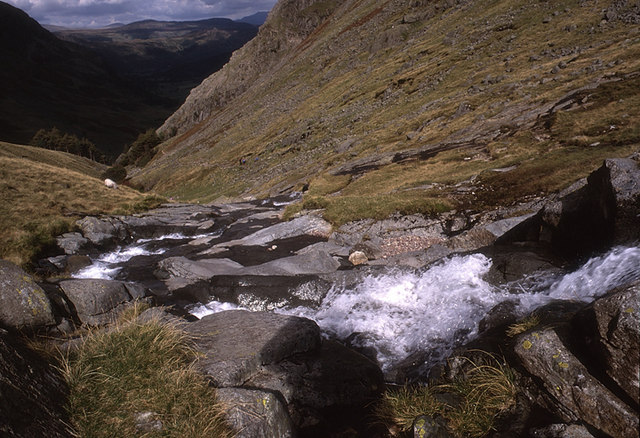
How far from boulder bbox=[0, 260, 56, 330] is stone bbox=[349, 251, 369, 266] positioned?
12.7 m

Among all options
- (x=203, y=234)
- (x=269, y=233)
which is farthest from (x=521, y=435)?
(x=203, y=234)

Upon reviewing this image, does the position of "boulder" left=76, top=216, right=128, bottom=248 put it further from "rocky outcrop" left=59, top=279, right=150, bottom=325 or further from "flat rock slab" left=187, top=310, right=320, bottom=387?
"flat rock slab" left=187, top=310, right=320, bottom=387

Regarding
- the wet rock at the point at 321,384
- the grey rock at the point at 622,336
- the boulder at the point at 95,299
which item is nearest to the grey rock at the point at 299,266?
the boulder at the point at 95,299

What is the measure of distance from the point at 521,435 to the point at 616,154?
2168 cm

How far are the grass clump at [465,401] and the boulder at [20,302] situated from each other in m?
8.47

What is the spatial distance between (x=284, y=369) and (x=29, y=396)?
4940mm

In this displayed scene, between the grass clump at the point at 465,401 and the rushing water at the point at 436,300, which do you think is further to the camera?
the rushing water at the point at 436,300

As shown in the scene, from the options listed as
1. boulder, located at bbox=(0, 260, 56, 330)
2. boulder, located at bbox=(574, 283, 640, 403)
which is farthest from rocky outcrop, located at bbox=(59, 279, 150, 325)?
boulder, located at bbox=(574, 283, 640, 403)

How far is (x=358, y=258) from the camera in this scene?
18.4 metres

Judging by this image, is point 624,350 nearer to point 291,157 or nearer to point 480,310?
point 480,310

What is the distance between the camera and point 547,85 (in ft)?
142

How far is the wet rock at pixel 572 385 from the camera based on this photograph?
4938 mm

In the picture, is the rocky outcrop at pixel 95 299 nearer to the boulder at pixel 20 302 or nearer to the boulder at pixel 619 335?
the boulder at pixel 20 302

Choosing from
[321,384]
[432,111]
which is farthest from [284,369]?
[432,111]
